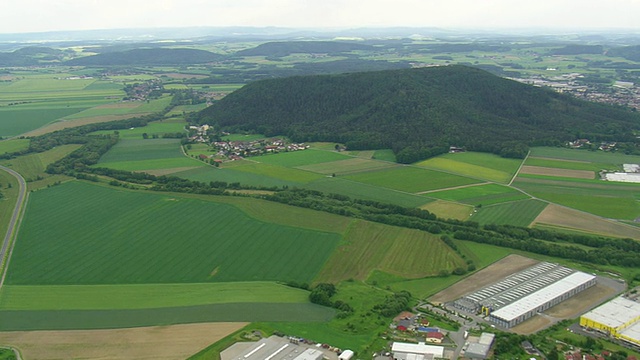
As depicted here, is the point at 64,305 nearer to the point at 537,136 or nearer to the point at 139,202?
the point at 139,202

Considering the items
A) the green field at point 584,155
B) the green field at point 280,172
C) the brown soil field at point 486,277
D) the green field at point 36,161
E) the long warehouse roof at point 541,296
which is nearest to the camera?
the long warehouse roof at point 541,296

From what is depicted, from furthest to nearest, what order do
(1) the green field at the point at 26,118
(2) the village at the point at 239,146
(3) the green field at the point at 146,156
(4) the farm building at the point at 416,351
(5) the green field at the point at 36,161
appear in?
(1) the green field at the point at 26,118 < (2) the village at the point at 239,146 < (3) the green field at the point at 146,156 < (5) the green field at the point at 36,161 < (4) the farm building at the point at 416,351

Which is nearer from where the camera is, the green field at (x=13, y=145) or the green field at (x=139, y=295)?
the green field at (x=139, y=295)

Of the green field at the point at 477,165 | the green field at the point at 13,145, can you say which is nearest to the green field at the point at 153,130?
the green field at the point at 13,145

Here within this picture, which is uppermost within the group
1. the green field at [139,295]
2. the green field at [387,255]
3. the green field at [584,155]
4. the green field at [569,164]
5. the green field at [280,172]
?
the green field at [584,155]

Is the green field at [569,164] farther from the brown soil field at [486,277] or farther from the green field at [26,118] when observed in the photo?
the green field at [26,118]

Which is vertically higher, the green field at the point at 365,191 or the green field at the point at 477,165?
the green field at the point at 477,165

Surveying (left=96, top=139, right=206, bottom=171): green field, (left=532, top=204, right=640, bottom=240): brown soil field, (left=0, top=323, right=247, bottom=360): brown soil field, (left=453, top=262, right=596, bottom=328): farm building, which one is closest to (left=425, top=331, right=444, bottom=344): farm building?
(left=453, top=262, right=596, bottom=328): farm building
